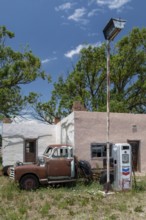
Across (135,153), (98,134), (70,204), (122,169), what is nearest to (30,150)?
(98,134)

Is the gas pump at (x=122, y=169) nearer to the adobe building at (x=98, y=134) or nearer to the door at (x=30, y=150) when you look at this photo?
the adobe building at (x=98, y=134)

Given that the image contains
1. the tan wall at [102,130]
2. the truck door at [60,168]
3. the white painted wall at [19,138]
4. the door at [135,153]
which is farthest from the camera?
the white painted wall at [19,138]

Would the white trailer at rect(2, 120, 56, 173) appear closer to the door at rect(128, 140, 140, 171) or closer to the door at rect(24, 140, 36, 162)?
the door at rect(24, 140, 36, 162)

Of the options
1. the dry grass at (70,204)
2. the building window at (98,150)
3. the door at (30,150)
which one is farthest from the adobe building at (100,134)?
the dry grass at (70,204)

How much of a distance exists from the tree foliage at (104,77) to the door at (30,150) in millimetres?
11214

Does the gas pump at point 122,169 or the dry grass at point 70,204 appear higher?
the gas pump at point 122,169

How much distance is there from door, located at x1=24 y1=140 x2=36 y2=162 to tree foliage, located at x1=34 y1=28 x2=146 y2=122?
36.8 feet

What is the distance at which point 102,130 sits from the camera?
1734cm

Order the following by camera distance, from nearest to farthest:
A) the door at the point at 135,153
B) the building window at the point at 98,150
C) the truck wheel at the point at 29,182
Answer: the truck wheel at the point at 29,182, the building window at the point at 98,150, the door at the point at 135,153

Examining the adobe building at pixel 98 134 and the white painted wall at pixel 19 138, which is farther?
the white painted wall at pixel 19 138

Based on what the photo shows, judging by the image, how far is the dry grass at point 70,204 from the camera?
8.66 m

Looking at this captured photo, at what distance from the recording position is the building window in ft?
56.0

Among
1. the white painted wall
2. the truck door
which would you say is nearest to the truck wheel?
the truck door

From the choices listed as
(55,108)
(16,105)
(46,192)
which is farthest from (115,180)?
(55,108)
